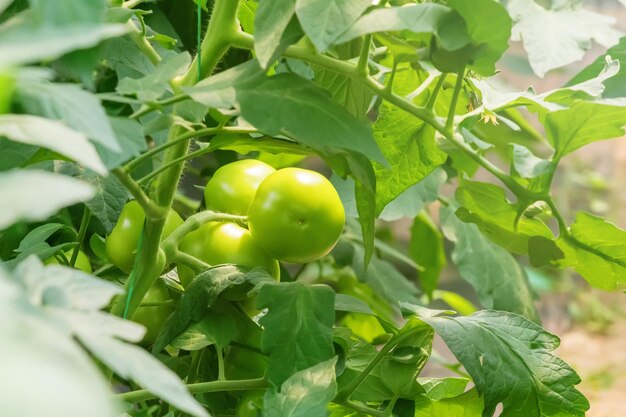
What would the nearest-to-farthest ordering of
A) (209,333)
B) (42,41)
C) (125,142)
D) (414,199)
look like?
(42,41) → (125,142) → (209,333) → (414,199)

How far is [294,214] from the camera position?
1.94 feet

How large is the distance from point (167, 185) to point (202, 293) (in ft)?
0.25

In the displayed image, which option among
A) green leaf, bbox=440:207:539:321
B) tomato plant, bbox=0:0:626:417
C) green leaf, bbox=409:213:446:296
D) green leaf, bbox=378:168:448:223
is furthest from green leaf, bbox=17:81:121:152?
green leaf, bbox=409:213:446:296

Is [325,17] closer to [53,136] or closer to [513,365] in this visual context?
[53,136]

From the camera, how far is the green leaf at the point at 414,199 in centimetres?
82

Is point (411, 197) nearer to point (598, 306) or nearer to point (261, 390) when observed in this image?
point (261, 390)

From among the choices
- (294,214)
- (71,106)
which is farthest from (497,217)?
(71,106)

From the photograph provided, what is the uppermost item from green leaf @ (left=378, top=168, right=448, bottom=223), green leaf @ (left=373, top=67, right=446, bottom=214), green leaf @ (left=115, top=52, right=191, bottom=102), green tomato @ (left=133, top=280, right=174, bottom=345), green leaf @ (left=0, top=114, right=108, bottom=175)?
green leaf @ (left=0, top=114, right=108, bottom=175)

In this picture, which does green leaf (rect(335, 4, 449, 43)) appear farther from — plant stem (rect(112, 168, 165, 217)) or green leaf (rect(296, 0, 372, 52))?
plant stem (rect(112, 168, 165, 217))

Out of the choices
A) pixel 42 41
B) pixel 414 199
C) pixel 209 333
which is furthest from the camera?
pixel 414 199

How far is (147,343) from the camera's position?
0.69 meters

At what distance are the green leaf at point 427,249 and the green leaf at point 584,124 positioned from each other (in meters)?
0.59

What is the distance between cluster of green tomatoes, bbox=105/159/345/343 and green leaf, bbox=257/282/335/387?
0.04 m

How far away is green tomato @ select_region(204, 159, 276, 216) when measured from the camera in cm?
65
